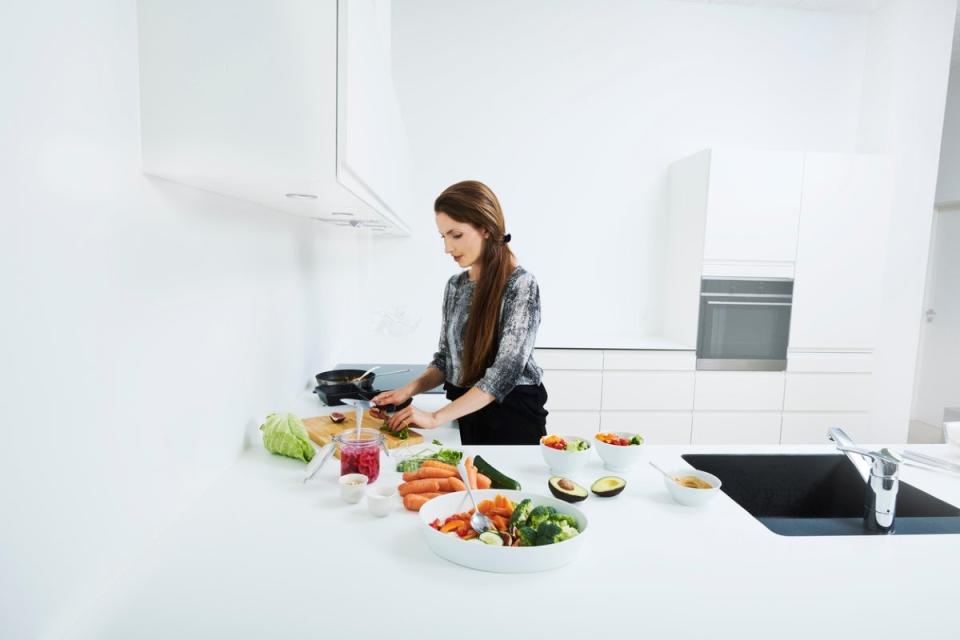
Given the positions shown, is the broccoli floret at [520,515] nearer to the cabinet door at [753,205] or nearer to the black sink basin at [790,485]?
the black sink basin at [790,485]

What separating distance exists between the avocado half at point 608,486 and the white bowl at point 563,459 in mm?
79

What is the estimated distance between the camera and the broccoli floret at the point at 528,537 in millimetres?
948

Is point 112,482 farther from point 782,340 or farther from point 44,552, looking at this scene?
point 782,340

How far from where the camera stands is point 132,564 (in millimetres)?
915

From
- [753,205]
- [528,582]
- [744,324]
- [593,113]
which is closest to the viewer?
[528,582]

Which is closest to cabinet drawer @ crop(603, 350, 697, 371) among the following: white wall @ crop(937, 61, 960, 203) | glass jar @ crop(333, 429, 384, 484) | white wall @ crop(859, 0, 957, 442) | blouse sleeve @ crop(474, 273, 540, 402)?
white wall @ crop(859, 0, 957, 442)

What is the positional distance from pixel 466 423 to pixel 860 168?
120 inches

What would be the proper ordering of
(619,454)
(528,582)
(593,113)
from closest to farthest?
(528,582), (619,454), (593,113)

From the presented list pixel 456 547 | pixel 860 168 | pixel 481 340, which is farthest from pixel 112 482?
pixel 860 168

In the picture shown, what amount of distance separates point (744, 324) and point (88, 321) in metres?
3.40

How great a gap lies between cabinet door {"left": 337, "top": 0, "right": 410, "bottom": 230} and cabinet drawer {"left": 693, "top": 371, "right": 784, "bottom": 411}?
2579 millimetres

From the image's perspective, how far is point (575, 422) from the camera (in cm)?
334

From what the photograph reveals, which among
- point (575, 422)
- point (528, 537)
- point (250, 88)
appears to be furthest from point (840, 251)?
point (250, 88)

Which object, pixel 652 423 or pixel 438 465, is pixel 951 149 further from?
pixel 438 465
